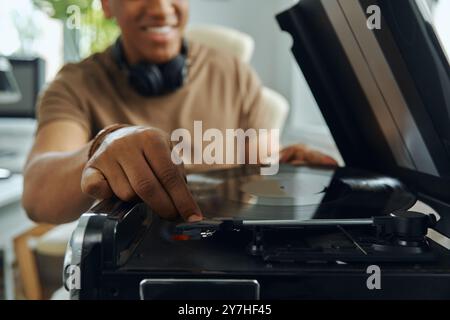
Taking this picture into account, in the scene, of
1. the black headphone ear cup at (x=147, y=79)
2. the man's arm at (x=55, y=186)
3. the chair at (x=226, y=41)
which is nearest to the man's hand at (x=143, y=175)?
the man's arm at (x=55, y=186)

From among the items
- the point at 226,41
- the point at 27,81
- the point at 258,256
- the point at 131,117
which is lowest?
the point at 258,256

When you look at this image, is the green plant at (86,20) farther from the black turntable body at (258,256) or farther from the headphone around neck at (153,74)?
the black turntable body at (258,256)

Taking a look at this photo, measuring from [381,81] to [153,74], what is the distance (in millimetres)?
582

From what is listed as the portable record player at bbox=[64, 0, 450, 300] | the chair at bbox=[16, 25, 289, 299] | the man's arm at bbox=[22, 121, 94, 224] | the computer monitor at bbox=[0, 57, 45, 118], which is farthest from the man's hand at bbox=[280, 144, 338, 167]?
→ the computer monitor at bbox=[0, 57, 45, 118]

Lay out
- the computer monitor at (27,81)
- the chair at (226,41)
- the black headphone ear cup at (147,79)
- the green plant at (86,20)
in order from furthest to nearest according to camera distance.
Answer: the computer monitor at (27,81)
the chair at (226,41)
the green plant at (86,20)
the black headphone ear cup at (147,79)

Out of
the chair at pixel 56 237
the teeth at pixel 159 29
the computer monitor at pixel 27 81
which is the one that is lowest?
the chair at pixel 56 237

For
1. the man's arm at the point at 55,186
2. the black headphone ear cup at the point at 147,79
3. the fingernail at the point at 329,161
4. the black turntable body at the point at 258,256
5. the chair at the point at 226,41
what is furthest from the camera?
the chair at the point at 226,41

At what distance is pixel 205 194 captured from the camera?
0.56 m

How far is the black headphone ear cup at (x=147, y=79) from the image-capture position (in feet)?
3.26

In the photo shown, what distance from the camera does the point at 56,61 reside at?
2.22 metres

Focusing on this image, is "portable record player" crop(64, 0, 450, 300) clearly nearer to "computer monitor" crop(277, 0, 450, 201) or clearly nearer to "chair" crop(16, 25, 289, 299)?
"computer monitor" crop(277, 0, 450, 201)

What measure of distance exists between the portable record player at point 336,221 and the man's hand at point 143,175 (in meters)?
0.02

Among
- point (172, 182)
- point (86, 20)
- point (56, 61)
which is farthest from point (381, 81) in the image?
point (56, 61)

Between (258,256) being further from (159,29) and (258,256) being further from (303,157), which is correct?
(159,29)
